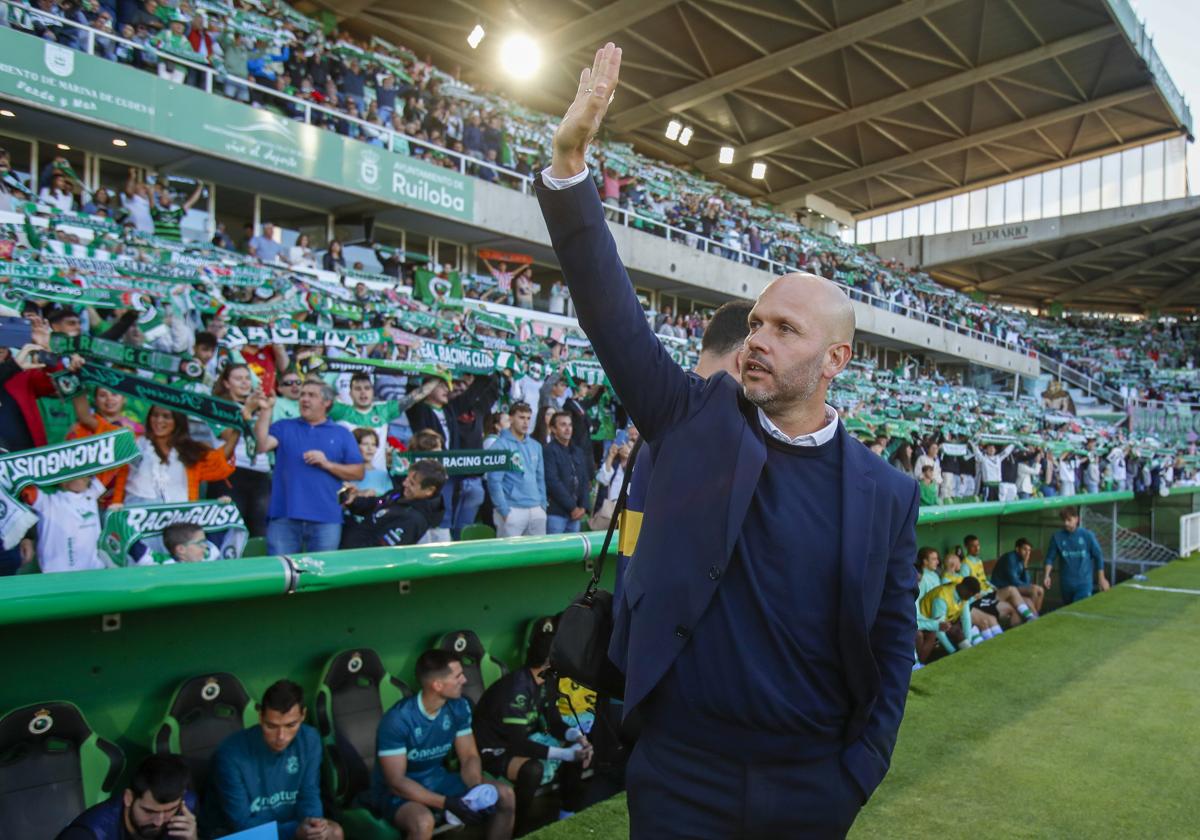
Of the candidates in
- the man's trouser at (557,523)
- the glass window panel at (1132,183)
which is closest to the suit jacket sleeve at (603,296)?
the man's trouser at (557,523)

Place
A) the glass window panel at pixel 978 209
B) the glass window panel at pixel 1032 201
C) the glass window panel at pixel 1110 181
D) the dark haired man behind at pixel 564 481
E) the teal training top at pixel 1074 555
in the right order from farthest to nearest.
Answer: the glass window panel at pixel 978 209 < the glass window panel at pixel 1032 201 < the glass window panel at pixel 1110 181 < the teal training top at pixel 1074 555 < the dark haired man behind at pixel 564 481

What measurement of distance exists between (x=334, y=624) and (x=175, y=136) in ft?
38.6

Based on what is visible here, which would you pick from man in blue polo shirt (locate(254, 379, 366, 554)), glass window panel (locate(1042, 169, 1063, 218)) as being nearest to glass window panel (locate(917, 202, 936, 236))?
glass window panel (locate(1042, 169, 1063, 218))

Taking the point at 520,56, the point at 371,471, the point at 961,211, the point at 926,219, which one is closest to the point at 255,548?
the point at 371,471

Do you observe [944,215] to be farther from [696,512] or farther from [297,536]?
[696,512]

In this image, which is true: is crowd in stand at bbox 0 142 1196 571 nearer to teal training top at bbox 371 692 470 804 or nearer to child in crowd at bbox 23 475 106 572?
child in crowd at bbox 23 475 106 572

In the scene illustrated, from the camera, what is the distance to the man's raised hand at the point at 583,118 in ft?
5.14

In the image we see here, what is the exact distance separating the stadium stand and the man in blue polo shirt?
27 mm

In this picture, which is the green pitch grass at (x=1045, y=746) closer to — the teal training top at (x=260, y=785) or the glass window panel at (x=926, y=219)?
the teal training top at (x=260, y=785)

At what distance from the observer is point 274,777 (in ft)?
9.93

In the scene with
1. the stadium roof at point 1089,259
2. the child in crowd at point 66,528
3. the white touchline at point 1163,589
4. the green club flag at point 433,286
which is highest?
the stadium roof at point 1089,259

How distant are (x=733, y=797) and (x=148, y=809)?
1.92 metres

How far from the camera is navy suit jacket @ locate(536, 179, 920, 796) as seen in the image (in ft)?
5.32

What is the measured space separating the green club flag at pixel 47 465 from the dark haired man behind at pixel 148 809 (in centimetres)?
140
